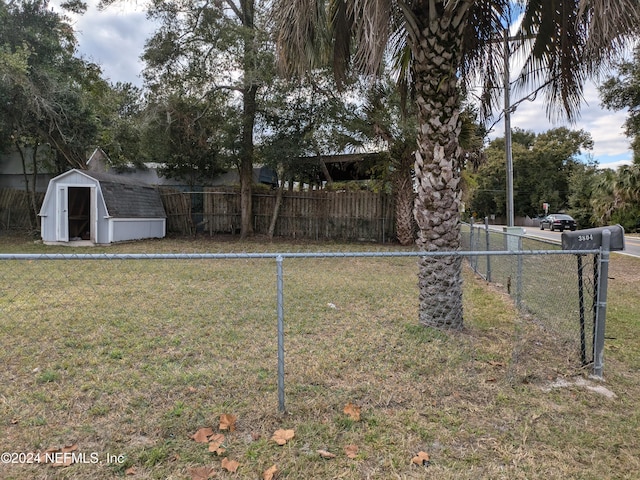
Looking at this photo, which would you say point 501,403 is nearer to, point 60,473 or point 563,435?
point 563,435

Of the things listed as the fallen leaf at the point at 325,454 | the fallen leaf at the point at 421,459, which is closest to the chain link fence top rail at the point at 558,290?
the fallen leaf at the point at 421,459

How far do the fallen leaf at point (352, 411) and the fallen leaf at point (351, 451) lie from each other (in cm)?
28

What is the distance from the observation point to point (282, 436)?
7.80ft

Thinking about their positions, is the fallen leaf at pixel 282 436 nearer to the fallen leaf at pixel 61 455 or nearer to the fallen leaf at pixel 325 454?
the fallen leaf at pixel 325 454

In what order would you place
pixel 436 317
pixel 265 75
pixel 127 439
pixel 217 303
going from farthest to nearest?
pixel 265 75 → pixel 217 303 → pixel 436 317 → pixel 127 439

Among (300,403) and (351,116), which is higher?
(351,116)

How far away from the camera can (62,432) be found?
2.41 metres

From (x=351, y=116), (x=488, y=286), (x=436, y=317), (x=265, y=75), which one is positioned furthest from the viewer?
(x=351, y=116)

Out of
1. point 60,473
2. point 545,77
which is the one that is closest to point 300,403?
point 60,473

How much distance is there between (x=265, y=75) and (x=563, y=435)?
33.9 ft

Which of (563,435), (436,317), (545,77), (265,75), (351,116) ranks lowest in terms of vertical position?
(563,435)

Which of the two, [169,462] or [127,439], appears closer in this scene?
[169,462]

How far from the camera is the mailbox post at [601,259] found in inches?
124

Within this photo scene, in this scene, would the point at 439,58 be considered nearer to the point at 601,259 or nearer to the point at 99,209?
the point at 601,259
